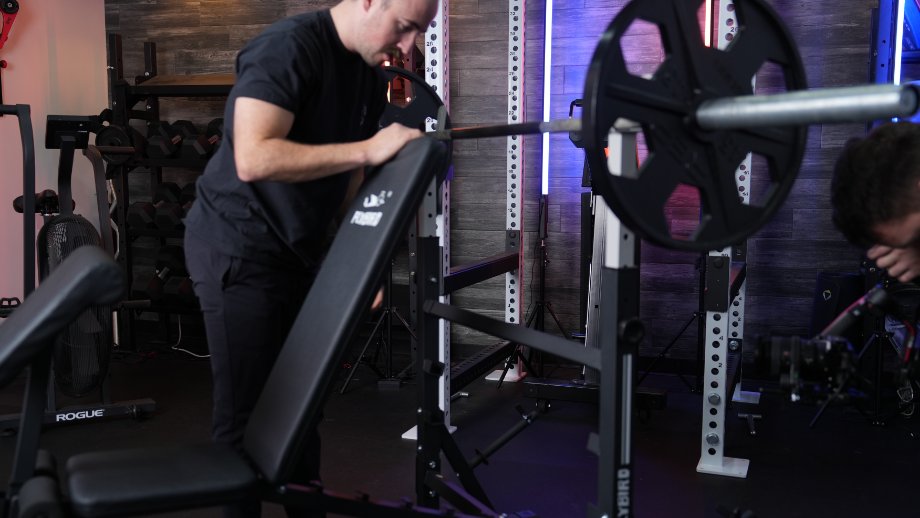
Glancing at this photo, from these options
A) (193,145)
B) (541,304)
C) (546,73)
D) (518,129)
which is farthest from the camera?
(193,145)

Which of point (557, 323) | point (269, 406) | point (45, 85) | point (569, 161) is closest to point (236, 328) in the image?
point (269, 406)

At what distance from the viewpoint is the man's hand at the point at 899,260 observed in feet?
4.24

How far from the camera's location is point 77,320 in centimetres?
327

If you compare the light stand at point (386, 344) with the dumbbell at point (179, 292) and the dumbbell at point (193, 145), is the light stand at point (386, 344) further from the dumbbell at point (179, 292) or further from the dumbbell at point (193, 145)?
the dumbbell at point (193, 145)

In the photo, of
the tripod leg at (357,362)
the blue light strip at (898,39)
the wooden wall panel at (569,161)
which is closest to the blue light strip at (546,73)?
the wooden wall panel at (569,161)

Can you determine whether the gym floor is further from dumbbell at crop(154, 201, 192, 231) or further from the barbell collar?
the barbell collar

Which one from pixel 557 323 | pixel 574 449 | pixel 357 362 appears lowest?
pixel 574 449

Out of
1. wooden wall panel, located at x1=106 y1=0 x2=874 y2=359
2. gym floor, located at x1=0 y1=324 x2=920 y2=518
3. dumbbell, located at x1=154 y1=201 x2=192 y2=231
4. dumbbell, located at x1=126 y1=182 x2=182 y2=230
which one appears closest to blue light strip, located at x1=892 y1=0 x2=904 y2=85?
wooden wall panel, located at x1=106 y1=0 x2=874 y2=359

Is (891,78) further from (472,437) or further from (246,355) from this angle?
(246,355)

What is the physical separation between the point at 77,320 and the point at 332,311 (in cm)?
222

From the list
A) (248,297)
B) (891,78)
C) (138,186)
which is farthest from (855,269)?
(138,186)

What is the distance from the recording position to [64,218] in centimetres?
331

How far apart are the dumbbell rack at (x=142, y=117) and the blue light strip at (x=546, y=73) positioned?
1799 mm

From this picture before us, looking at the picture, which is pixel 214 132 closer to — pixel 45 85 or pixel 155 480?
pixel 45 85
